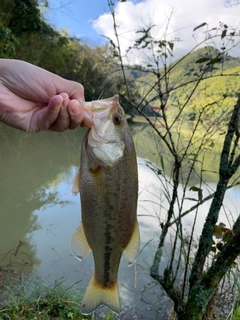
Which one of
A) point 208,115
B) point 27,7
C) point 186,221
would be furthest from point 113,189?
point 27,7

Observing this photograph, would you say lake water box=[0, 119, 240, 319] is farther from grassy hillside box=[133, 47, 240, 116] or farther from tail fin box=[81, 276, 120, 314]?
tail fin box=[81, 276, 120, 314]

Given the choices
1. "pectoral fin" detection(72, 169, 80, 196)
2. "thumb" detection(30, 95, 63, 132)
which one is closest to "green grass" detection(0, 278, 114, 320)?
"pectoral fin" detection(72, 169, 80, 196)

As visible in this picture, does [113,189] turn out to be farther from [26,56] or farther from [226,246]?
[26,56]

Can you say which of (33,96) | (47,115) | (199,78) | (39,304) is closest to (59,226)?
(39,304)

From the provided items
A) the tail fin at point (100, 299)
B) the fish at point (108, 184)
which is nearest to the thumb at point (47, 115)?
the fish at point (108, 184)

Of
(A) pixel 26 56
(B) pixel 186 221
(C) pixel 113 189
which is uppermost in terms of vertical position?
(A) pixel 26 56

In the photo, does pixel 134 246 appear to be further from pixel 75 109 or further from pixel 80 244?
pixel 75 109
